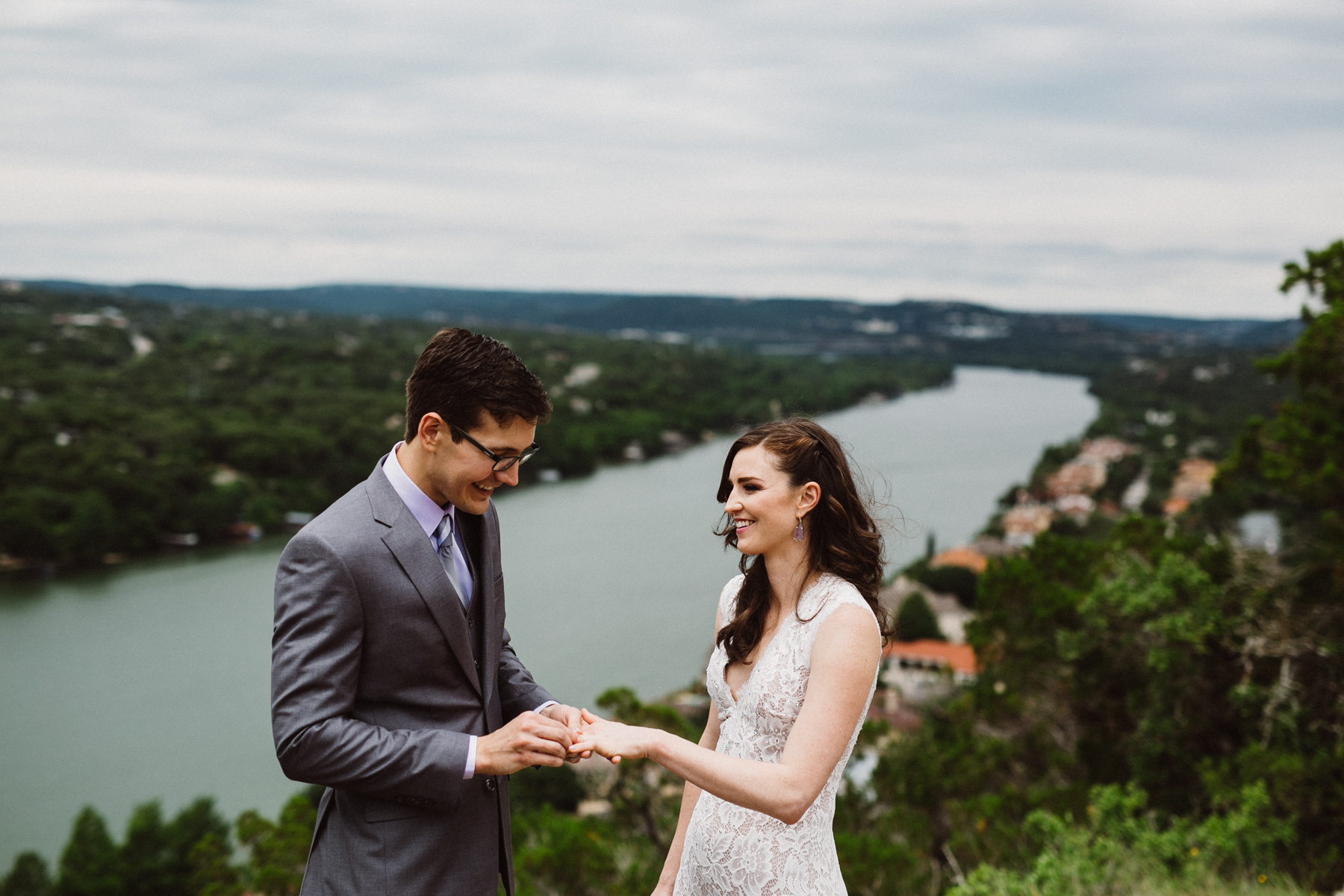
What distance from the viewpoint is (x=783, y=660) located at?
5.91ft

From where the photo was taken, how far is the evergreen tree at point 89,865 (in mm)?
11977

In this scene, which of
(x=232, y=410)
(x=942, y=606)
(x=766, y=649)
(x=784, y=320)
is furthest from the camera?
(x=784, y=320)

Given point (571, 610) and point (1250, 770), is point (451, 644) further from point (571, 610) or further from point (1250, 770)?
point (571, 610)

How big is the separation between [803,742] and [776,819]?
0.23m

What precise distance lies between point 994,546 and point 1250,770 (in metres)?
26.9

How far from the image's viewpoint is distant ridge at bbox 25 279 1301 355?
107688 millimetres

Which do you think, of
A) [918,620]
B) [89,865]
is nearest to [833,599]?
[89,865]

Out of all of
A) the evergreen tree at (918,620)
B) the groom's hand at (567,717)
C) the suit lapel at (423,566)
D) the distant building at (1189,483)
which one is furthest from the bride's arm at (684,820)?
the distant building at (1189,483)

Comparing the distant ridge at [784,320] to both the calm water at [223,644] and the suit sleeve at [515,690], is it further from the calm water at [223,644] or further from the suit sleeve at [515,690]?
the suit sleeve at [515,690]

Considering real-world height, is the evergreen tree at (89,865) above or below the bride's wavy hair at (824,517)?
below

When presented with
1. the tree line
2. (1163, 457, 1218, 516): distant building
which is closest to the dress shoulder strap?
the tree line

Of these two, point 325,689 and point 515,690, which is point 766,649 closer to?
point 515,690

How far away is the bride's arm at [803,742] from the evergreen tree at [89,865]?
1353cm

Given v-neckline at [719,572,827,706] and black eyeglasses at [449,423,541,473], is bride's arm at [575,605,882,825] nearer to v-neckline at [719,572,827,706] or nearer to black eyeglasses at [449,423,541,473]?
v-neckline at [719,572,827,706]
